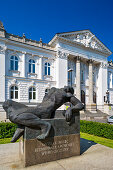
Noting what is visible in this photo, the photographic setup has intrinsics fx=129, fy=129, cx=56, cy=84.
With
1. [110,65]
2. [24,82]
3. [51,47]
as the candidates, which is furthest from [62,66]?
[110,65]

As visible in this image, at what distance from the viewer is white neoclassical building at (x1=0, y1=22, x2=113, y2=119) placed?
22453mm

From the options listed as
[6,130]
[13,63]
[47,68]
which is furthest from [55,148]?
[47,68]

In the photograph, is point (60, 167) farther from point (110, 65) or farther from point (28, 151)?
point (110, 65)

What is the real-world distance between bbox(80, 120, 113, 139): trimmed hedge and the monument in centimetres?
544

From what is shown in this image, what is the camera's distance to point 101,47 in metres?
35.1

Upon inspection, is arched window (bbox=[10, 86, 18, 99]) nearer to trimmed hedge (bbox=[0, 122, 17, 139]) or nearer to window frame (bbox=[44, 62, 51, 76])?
window frame (bbox=[44, 62, 51, 76])

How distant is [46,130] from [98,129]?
7098 mm

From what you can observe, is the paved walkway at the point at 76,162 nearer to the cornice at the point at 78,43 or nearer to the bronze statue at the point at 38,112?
the bronze statue at the point at 38,112

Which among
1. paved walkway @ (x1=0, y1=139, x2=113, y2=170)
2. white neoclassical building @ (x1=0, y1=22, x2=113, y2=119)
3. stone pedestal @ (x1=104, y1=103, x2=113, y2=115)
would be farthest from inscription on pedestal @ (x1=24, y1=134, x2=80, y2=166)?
stone pedestal @ (x1=104, y1=103, x2=113, y2=115)

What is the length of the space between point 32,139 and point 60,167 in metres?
1.13

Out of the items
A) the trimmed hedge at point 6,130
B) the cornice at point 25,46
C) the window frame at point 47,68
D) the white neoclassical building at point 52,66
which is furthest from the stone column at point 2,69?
the trimmed hedge at point 6,130

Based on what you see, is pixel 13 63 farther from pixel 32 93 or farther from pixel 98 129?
pixel 98 129

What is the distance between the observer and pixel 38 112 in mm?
4246

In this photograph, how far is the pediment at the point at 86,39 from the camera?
2871 centimetres
